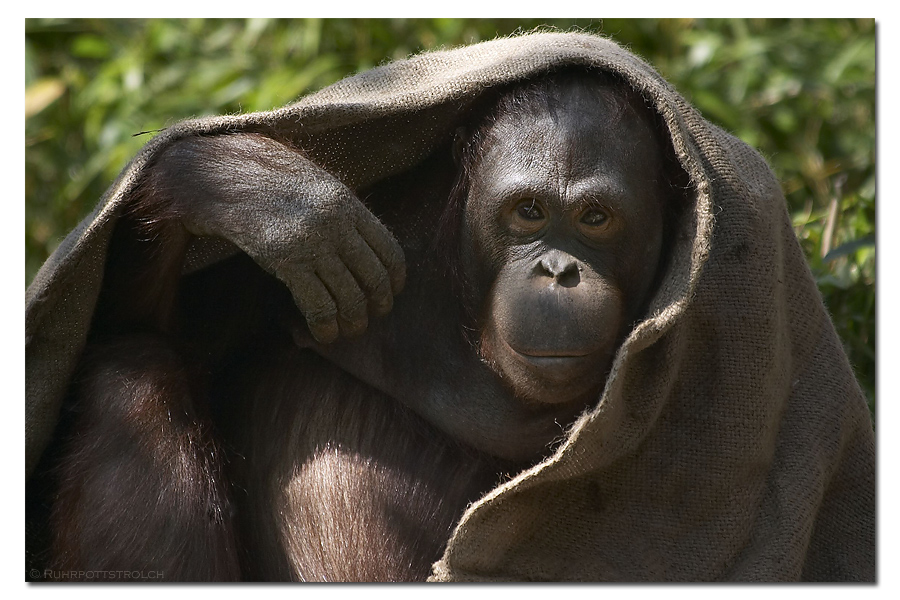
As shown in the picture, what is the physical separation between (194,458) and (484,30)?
259 centimetres

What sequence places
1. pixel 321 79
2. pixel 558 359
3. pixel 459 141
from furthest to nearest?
pixel 321 79, pixel 459 141, pixel 558 359

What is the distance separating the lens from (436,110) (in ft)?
7.28

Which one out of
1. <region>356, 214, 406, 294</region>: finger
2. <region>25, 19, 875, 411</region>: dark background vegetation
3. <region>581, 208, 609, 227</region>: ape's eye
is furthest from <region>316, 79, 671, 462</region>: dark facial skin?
<region>25, 19, 875, 411</region>: dark background vegetation

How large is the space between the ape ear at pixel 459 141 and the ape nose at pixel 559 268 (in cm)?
35

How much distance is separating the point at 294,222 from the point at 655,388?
2.39ft

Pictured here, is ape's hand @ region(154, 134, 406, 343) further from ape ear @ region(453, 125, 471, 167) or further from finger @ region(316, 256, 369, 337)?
ape ear @ region(453, 125, 471, 167)

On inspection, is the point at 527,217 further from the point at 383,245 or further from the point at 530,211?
the point at 383,245

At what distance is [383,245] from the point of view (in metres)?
2.02

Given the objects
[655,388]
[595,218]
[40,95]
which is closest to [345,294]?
[595,218]

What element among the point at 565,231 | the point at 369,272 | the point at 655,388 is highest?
the point at 565,231

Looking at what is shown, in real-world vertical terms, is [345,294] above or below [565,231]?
below

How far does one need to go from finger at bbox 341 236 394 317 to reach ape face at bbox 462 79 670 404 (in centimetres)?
21

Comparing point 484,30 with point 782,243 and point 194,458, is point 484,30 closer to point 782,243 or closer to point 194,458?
point 782,243

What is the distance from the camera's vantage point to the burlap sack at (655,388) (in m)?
2.07
